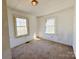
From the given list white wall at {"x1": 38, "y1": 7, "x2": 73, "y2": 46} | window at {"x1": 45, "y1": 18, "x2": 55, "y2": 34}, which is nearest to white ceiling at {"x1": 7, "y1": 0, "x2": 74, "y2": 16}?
white wall at {"x1": 38, "y1": 7, "x2": 73, "y2": 46}

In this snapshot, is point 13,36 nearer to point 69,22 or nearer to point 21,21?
point 21,21

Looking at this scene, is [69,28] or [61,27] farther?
[61,27]

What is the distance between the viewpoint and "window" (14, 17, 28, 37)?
16.3 ft

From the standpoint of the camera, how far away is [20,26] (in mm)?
5422

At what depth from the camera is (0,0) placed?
1.39m

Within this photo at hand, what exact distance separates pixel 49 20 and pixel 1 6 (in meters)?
5.51

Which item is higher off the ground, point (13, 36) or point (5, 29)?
point (5, 29)

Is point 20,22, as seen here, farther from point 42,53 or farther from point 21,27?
point 42,53

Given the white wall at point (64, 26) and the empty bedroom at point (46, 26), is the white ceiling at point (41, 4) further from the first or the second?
the white wall at point (64, 26)

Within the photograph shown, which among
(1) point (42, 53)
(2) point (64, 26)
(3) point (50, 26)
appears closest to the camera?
(1) point (42, 53)

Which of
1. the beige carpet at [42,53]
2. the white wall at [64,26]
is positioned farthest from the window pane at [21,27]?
the white wall at [64,26]

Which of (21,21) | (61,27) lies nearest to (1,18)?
(21,21)

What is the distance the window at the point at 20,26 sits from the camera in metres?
4.96

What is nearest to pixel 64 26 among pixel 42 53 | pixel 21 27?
pixel 42 53
